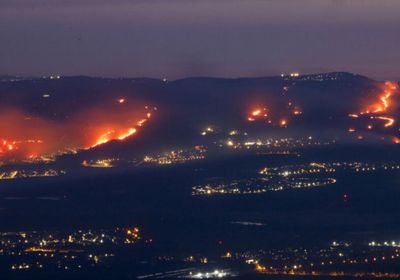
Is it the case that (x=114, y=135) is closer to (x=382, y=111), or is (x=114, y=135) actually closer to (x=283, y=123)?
(x=283, y=123)

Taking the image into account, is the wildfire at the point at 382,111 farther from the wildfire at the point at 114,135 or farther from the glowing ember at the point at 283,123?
the wildfire at the point at 114,135

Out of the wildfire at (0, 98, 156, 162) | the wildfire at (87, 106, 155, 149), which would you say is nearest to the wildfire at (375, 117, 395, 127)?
the wildfire at (0, 98, 156, 162)

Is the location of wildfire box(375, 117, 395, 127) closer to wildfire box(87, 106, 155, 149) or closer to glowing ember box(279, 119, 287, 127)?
glowing ember box(279, 119, 287, 127)

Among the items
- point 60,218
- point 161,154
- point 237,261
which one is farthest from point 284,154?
point 237,261

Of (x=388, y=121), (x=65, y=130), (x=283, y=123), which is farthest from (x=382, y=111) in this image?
(x=65, y=130)

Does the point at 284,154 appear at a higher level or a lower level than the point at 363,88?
lower

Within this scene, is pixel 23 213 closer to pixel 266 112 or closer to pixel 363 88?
pixel 266 112

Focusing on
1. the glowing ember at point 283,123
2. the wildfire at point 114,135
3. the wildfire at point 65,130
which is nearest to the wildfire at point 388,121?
the glowing ember at point 283,123

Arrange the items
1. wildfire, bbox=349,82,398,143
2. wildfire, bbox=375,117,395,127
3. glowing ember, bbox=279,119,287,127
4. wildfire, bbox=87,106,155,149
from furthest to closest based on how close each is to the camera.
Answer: wildfire, bbox=349,82,398,143
glowing ember, bbox=279,119,287,127
wildfire, bbox=375,117,395,127
wildfire, bbox=87,106,155,149

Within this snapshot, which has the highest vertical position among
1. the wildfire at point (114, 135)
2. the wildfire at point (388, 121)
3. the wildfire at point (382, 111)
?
the wildfire at point (382, 111)

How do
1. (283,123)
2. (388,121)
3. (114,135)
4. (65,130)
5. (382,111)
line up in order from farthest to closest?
1. (382,111)
2. (388,121)
3. (283,123)
4. (65,130)
5. (114,135)

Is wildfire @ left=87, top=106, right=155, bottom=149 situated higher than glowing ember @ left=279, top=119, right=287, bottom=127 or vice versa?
glowing ember @ left=279, top=119, right=287, bottom=127
